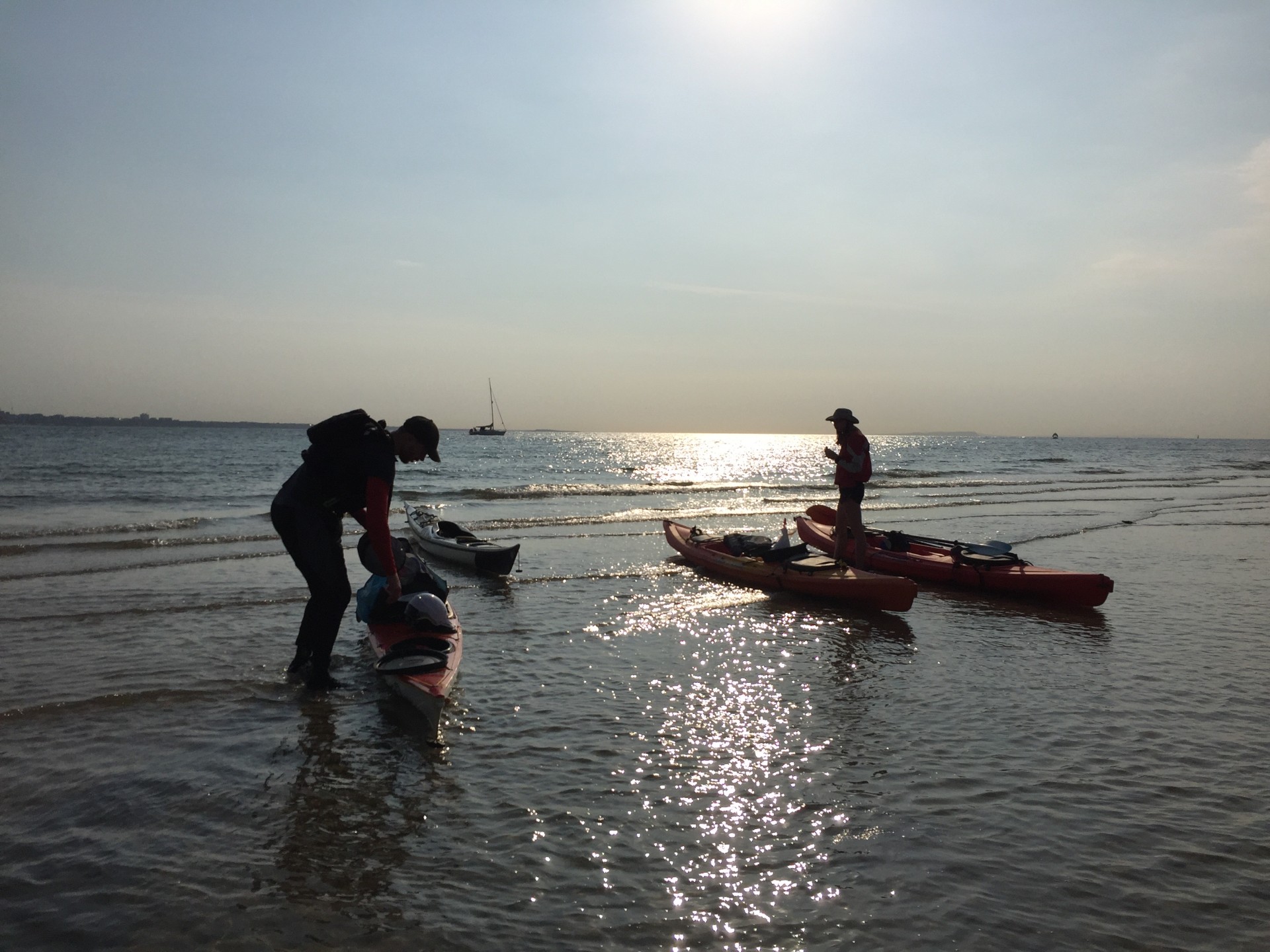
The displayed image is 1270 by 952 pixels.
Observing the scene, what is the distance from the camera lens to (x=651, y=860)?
13.2 ft

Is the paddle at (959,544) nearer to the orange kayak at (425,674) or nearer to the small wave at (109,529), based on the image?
the orange kayak at (425,674)

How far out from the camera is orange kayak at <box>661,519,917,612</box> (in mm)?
10398

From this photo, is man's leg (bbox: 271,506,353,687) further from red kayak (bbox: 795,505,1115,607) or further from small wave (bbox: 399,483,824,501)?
small wave (bbox: 399,483,824,501)

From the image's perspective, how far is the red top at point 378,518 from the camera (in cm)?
600

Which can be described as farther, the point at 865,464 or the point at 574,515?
the point at 574,515

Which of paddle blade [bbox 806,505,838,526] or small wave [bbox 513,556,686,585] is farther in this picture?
paddle blade [bbox 806,505,838,526]

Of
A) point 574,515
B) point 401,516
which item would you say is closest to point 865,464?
point 574,515

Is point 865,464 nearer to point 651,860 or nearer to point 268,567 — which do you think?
point 651,860

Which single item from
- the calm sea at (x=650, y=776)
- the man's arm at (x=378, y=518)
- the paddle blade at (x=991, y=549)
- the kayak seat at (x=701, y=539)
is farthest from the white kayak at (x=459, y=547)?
the paddle blade at (x=991, y=549)

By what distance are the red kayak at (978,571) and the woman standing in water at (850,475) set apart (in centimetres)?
109

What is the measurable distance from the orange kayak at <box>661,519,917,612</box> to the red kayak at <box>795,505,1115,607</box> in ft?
6.28

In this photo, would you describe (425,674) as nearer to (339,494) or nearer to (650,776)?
(339,494)

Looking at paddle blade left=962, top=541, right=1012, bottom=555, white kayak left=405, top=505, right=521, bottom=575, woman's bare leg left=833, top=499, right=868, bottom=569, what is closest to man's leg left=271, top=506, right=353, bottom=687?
white kayak left=405, top=505, right=521, bottom=575

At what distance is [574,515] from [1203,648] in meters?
17.7
